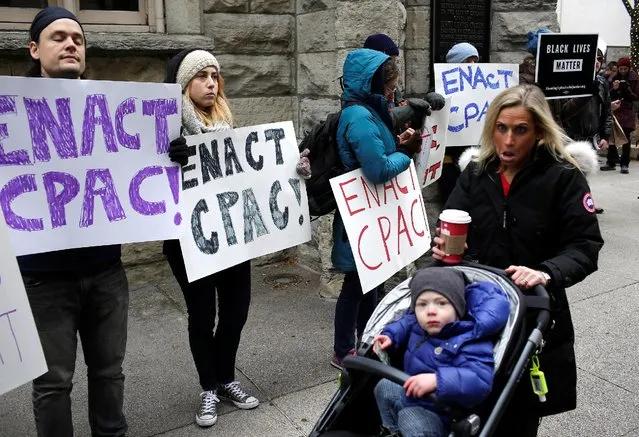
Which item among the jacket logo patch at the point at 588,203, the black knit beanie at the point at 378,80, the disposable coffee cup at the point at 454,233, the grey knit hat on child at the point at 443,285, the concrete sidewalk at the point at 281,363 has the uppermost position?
the black knit beanie at the point at 378,80

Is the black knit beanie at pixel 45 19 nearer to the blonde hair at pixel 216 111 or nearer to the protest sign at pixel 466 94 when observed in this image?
the blonde hair at pixel 216 111

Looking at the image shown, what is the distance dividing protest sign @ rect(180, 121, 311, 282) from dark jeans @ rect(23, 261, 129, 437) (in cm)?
43

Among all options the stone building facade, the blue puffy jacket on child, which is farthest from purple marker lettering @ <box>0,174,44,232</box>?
the stone building facade

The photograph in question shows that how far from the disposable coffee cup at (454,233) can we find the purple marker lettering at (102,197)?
1.39m

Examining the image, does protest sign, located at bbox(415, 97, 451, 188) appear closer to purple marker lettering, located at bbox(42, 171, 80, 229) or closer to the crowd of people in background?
the crowd of people in background

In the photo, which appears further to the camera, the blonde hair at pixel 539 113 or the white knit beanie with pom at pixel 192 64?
the white knit beanie with pom at pixel 192 64

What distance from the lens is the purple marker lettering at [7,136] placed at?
2369mm

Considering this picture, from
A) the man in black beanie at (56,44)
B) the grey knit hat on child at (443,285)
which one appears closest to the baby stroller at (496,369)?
the grey knit hat on child at (443,285)

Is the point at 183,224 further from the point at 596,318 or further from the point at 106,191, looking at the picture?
the point at 596,318

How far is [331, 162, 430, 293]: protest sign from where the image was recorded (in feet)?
11.1

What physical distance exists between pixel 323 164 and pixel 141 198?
3.54 ft

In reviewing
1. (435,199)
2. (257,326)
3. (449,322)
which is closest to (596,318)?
(435,199)

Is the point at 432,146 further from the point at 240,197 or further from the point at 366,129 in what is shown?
the point at 240,197

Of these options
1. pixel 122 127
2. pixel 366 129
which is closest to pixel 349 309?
pixel 366 129
